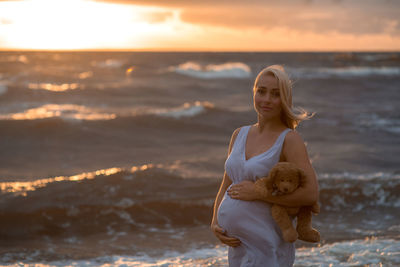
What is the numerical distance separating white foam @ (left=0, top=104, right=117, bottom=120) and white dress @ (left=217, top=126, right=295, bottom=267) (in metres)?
15.9

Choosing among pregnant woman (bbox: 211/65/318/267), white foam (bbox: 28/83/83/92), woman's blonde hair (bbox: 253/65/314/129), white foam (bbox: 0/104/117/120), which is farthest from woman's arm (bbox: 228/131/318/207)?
white foam (bbox: 28/83/83/92)

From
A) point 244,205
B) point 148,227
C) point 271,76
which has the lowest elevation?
point 148,227

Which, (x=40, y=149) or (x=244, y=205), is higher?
(x=244, y=205)

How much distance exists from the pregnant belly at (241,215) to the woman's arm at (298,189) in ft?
0.30

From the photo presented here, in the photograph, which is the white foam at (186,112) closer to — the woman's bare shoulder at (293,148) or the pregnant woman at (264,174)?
the pregnant woman at (264,174)

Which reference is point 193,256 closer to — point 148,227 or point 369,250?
point 148,227

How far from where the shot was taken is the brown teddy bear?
2.68 metres

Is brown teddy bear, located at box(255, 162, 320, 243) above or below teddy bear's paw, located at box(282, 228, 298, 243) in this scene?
above

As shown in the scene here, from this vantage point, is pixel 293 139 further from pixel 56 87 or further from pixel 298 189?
pixel 56 87

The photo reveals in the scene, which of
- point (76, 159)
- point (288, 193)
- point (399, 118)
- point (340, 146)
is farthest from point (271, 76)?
point (399, 118)

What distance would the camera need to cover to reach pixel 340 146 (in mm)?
13641

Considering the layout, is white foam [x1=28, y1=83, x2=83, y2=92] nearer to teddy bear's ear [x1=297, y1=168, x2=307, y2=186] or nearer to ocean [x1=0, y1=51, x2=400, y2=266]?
ocean [x1=0, y1=51, x2=400, y2=266]

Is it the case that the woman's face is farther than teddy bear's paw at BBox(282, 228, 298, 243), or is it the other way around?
the woman's face

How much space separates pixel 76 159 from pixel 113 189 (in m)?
3.84
